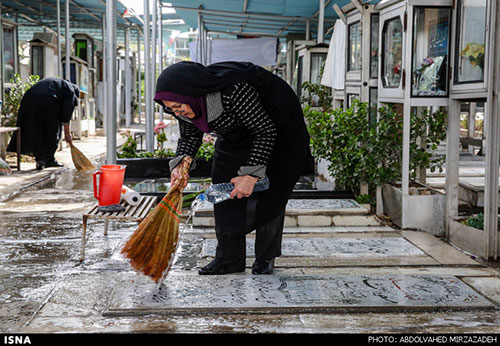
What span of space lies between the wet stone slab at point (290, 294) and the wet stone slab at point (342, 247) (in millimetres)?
807

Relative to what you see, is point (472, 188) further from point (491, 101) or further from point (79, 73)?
point (79, 73)

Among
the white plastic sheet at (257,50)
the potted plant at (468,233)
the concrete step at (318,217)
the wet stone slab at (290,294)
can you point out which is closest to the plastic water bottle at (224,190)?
the wet stone slab at (290,294)

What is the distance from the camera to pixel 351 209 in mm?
6602

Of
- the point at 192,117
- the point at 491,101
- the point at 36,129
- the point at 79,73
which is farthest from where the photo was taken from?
the point at 79,73

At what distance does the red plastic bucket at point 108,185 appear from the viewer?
17.2 feet

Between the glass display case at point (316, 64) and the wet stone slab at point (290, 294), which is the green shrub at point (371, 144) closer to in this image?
the wet stone slab at point (290, 294)

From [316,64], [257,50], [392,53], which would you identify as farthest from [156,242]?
[257,50]

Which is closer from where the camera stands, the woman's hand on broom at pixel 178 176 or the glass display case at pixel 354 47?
the woman's hand on broom at pixel 178 176

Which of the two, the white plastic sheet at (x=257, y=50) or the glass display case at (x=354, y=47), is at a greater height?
the white plastic sheet at (x=257, y=50)

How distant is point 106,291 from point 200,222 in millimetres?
2164

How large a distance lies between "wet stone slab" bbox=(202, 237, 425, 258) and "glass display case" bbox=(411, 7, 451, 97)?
147 centimetres

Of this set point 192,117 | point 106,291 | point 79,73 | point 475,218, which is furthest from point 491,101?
point 79,73

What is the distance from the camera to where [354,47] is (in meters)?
8.25

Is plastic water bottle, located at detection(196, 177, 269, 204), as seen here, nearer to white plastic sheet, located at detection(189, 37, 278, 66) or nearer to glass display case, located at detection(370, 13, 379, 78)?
glass display case, located at detection(370, 13, 379, 78)
